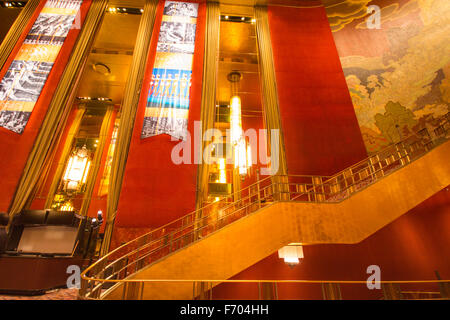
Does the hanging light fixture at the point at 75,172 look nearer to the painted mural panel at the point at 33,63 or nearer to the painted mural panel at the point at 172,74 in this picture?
the painted mural panel at the point at 33,63

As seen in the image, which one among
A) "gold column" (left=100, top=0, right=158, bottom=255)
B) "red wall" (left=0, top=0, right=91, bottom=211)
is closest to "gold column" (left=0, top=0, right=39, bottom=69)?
"red wall" (left=0, top=0, right=91, bottom=211)

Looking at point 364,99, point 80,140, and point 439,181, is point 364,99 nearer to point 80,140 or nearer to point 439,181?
point 439,181

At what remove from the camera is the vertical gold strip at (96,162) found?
9406mm

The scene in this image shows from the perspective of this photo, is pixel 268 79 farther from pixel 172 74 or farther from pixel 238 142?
pixel 172 74

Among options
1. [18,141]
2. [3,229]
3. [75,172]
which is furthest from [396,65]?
[3,229]

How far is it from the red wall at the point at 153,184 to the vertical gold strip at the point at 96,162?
4901mm

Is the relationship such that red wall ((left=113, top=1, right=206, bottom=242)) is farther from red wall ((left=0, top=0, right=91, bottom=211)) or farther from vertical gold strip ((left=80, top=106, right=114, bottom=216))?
vertical gold strip ((left=80, top=106, right=114, bottom=216))

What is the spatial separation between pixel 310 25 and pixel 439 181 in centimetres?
682

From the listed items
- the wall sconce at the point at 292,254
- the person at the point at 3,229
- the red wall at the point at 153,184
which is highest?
the red wall at the point at 153,184

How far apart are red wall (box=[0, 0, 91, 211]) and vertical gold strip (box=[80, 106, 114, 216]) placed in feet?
12.6

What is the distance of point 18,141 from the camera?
5.95 m

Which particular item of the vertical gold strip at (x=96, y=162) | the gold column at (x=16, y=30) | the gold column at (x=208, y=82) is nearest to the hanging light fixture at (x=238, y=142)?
the gold column at (x=208, y=82)

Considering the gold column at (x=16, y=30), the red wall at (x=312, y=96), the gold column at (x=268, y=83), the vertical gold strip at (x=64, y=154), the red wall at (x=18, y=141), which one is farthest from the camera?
the vertical gold strip at (x=64, y=154)

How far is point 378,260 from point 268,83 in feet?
18.4
